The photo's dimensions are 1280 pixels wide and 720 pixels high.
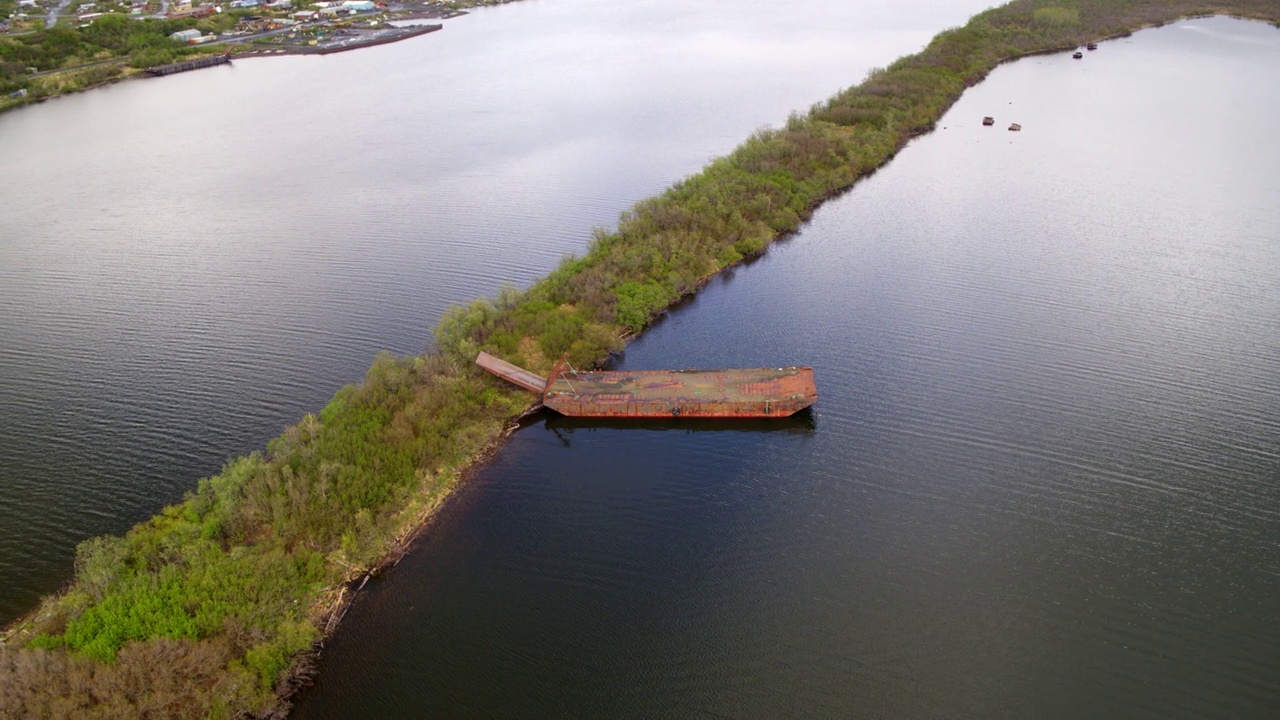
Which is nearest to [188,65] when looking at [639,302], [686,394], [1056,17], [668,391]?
[639,302]

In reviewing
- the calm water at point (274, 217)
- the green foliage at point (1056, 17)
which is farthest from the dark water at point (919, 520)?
the green foliage at point (1056, 17)

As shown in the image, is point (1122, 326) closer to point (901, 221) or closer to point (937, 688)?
point (901, 221)

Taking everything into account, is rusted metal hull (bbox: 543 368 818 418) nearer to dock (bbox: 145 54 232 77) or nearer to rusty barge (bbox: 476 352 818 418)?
rusty barge (bbox: 476 352 818 418)

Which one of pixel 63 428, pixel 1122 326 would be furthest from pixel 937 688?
pixel 63 428

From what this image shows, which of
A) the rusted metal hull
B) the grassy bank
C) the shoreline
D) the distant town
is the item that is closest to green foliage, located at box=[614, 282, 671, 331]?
the grassy bank

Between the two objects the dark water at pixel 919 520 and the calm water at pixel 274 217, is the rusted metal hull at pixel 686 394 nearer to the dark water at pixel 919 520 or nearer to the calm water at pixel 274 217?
the dark water at pixel 919 520

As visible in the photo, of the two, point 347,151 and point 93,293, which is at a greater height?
point 347,151
